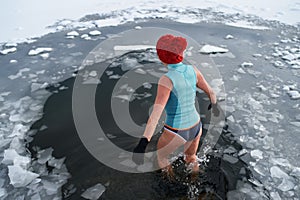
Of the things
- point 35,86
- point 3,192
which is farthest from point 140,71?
point 3,192

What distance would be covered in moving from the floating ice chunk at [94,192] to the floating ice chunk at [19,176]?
2.01 ft

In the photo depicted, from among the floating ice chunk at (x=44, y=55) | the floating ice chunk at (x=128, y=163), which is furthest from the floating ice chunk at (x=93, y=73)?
the floating ice chunk at (x=128, y=163)

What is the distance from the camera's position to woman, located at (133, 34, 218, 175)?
2.31m

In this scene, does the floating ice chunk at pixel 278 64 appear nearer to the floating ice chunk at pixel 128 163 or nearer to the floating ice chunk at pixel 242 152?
Result: the floating ice chunk at pixel 242 152

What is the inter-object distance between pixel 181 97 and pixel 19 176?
77.1 inches

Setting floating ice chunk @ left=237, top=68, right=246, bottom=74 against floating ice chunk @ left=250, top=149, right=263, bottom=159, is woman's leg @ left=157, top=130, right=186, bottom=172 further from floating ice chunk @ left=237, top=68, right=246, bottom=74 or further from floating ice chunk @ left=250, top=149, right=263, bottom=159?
floating ice chunk @ left=237, top=68, right=246, bottom=74

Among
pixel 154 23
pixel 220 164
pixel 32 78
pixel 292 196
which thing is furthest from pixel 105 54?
pixel 292 196

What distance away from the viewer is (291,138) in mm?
3625

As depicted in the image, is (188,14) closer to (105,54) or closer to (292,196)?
(105,54)

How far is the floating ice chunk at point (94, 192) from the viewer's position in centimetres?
282

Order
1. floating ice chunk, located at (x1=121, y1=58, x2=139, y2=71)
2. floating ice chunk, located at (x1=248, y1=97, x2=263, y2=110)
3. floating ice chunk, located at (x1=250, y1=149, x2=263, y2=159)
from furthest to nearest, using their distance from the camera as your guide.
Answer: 1. floating ice chunk, located at (x1=121, y1=58, x2=139, y2=71)
2. floating ice chunk, located at (x1=248, y1=97, x2=263, y2=110)
3. floating ice chunk, located at (x1=250, y1=149, x2=263, y2=159)

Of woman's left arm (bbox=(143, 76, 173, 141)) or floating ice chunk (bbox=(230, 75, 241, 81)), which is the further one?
floating ice chunk (bbox=(230, 75, 241, 81))

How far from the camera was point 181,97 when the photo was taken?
8.11 feet

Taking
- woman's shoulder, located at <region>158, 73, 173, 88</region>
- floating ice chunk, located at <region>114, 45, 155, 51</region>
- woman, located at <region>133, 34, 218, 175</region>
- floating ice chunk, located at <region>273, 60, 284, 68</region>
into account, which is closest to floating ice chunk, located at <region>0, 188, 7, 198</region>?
woman, located at <region>133, 34, 218, 175</region>
